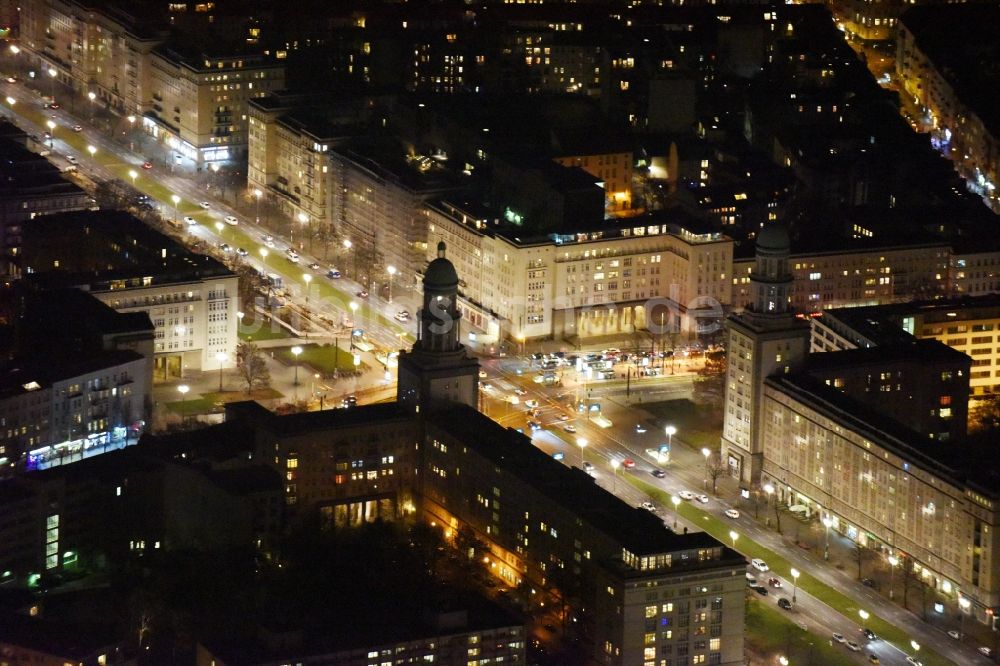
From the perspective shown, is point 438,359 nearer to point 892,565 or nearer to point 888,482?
point 888,482

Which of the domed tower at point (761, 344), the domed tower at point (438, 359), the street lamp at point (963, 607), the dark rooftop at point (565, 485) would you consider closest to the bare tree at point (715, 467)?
the domed tower at point (761, 344)

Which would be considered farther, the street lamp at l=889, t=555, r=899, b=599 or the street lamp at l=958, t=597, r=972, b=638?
the street lamp at l=889, t=555, r=899, b=599

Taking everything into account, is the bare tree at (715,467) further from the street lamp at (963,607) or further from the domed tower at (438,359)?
the street lamp at (963,607)

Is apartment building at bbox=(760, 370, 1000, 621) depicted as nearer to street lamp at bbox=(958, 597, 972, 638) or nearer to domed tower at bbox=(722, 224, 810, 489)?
street lamp at bbox=(958, 597, 972, 638)

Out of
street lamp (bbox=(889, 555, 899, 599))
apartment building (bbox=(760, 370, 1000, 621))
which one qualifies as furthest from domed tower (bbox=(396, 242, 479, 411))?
street lamp (bbox=(889, 555, 899, 599))

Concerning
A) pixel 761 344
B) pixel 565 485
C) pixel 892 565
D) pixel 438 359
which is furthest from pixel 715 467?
pixel 565 485

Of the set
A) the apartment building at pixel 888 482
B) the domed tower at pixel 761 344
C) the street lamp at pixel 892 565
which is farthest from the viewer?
the domed tower at pixel 761 344
